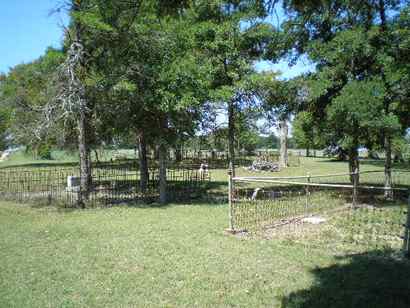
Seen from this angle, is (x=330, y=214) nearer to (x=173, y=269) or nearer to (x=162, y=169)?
(x=162, y=169)

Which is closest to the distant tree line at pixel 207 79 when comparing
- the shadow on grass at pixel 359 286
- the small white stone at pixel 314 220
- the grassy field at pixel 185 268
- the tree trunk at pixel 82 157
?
the tree trunk at pixel 82 157

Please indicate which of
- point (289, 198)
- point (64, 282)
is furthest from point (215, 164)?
point (64, 282)

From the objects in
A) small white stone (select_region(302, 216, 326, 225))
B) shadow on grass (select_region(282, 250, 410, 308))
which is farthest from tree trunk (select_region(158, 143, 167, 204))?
shadow on grass (select_region(282, 250, 410, 308))

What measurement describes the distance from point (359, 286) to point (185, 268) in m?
2.47

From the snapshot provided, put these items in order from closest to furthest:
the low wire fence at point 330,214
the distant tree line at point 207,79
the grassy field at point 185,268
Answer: the grassy field at point 185,268, the low wire fence at point 330,214, the distant tree line at point 207,79

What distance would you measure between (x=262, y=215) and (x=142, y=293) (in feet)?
19.1

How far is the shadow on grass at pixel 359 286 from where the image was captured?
4516mm

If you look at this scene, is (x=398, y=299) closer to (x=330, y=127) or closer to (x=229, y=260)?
(x=229, y=260)

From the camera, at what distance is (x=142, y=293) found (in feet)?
15.7

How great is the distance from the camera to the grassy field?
4.64 meters

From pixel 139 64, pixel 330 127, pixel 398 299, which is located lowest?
pixel 398 299

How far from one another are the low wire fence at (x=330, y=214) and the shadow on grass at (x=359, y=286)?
0.96 m

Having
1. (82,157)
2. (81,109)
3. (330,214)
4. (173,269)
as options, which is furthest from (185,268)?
(82,157)

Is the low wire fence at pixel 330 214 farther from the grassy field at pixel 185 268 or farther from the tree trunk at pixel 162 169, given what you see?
the tree trunk at pixel 162 169
